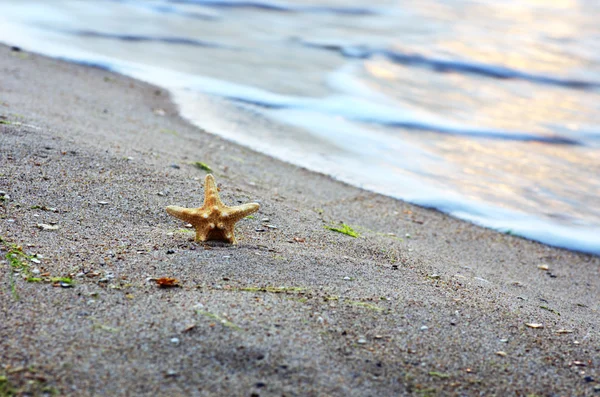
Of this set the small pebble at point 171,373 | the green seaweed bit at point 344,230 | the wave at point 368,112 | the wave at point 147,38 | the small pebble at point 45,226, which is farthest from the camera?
the wave at point 147,38

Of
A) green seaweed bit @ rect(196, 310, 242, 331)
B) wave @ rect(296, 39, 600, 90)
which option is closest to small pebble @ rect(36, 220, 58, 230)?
green seaweed bit @ rect(196, 310, 242, 331)

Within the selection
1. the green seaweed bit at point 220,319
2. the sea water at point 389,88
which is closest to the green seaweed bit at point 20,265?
the green seaweed bit at point 220,319

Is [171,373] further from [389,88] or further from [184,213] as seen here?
[389,88]

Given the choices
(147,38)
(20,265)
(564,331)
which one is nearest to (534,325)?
(564,331)

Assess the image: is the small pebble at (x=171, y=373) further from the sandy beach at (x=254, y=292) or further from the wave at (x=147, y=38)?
the wave at (x=147, y=38)

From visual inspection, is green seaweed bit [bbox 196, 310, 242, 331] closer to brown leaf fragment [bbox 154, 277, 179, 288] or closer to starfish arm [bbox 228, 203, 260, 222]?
brown leaf fragment [bbox 154, 277, 179, 288]

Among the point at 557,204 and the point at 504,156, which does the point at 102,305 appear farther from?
the point at 504,156
